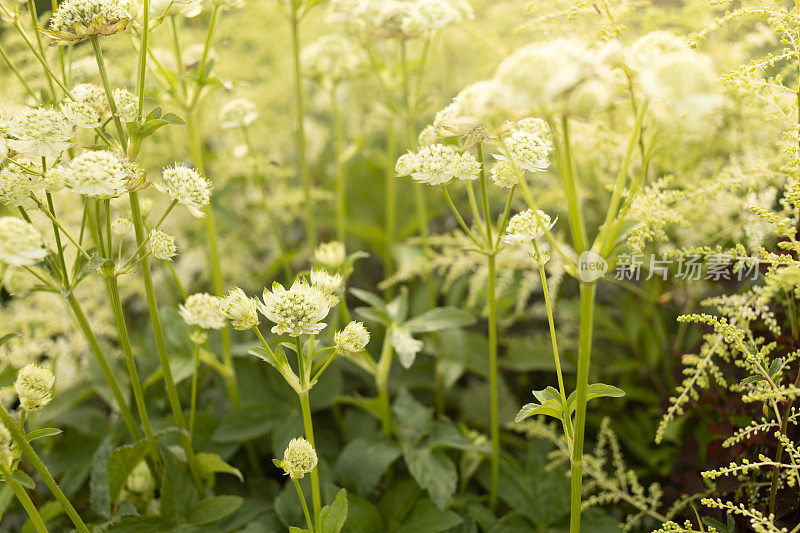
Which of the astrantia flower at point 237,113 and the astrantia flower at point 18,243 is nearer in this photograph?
the astrantia flower at point 18,243

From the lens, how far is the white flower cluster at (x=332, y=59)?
1137 mm

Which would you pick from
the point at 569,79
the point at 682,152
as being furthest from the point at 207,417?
the point at 682,152

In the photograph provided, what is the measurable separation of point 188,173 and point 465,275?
0.77 meters

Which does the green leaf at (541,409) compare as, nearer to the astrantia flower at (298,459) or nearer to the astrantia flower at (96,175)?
the astrantia flower at (298,459)

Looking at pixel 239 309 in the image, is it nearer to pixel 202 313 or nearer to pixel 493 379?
pixel 202 313

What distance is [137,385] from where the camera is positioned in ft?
2.37

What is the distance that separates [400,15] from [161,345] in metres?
0.62

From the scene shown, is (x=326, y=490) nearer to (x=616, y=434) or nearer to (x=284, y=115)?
(x=616, y=434)

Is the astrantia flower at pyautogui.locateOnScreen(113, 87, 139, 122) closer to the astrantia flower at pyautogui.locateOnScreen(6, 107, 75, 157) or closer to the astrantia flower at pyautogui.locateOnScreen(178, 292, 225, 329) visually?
the astrantia flower at pyautogui.locateOnScreen(6, 107, 75, 157)

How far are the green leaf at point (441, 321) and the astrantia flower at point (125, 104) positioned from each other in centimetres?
46

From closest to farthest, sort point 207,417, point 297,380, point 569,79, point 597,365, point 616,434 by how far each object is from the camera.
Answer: point 569,79, point 297,380, point 207,417, point 616,434, point 597,365

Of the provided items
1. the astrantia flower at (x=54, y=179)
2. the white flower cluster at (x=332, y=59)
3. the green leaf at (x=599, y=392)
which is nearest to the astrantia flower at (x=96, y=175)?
the astrantia flower at (x=54, y=179)

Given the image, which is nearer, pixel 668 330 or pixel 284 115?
pixel 668 330

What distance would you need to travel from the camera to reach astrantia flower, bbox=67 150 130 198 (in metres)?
0.55
